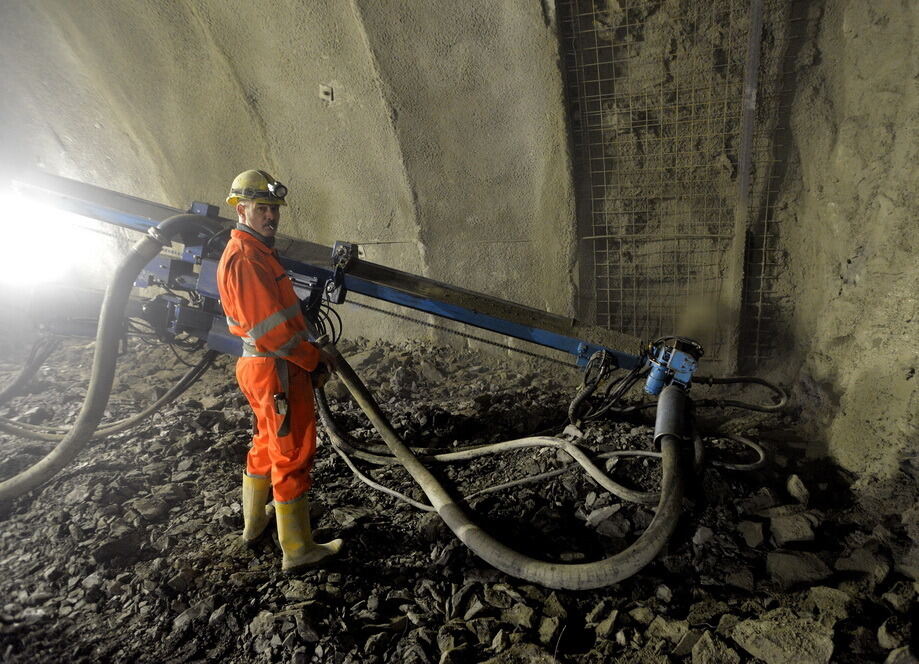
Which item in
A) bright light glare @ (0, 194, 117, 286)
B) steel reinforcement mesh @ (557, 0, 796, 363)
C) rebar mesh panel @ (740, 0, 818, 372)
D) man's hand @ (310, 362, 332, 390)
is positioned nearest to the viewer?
man's hand @ (310, 362, 332, 390)

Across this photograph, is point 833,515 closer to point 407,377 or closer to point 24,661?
point 407,377

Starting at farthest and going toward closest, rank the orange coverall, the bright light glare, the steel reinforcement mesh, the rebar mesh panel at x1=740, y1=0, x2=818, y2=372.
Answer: the bright light glare
the steel reinforcement mesh
the rebar mesh panel at x1=740, y1=0, x2=818, y2=372
the orange coverall

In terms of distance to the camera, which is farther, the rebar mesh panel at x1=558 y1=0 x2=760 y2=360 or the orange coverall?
the rebar mesh panel at x1=558 y1=0 x2=760 y2=360

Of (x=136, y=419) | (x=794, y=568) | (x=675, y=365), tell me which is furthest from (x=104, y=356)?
(x=794, y=568)

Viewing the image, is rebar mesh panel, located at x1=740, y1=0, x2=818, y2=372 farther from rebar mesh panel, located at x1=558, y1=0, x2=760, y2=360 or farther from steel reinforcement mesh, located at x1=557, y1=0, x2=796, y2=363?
rebar mesh panel, located at x1=558, y1=0, x2=760, y2=360

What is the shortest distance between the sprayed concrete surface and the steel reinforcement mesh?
0.21 meters

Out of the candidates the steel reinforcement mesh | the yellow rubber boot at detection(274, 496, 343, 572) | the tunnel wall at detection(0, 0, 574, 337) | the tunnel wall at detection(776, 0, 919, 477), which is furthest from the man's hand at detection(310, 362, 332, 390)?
the tunnel wall at detection(776, 0, 919, 477)

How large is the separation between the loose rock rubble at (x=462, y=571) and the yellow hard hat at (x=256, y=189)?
178 centimetres

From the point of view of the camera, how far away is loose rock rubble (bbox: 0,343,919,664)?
217cm

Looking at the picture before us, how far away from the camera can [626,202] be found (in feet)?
14.7

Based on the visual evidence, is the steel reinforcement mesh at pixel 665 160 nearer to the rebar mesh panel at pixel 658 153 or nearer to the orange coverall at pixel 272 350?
the rebar mesh panel at pixel 658 153

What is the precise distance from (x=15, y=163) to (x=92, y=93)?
194 centimetres

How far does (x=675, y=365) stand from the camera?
291 centimetres

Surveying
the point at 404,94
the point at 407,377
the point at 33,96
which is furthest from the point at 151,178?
the point at 407,377
